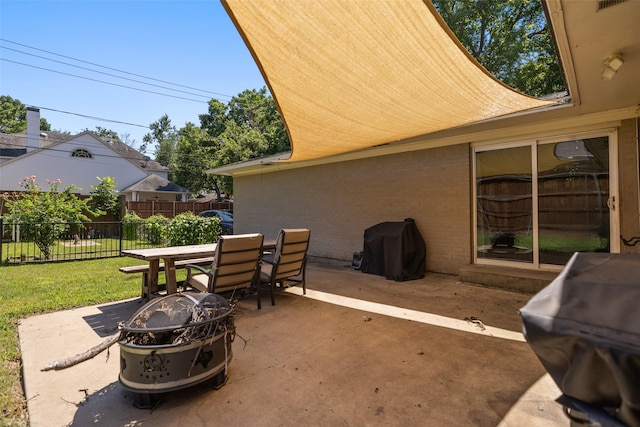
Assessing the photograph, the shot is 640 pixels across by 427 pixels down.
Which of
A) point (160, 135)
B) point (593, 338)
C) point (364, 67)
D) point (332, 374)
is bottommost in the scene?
point (332, 374)

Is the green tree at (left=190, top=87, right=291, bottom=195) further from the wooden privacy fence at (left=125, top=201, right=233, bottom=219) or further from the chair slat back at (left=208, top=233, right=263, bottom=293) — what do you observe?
the chair slat back at (left=208, top=233, right=263, bottom=293)

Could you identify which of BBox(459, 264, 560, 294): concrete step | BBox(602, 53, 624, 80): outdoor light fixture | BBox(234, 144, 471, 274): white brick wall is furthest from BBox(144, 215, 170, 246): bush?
BBox(602, 53, 624, 80): outdoor light fixture

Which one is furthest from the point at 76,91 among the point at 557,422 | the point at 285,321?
the point at 557,422

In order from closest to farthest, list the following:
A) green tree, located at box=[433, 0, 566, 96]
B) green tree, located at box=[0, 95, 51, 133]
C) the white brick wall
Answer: the white brick wall
green tree, located at box=[433, 0, 566, 96]
green tree, located at box=[0, 95, 51, 133]

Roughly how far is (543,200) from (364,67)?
4371mm

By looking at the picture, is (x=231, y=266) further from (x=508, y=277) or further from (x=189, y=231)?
(x=189, y=231)

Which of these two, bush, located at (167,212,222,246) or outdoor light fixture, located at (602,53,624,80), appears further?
bush, located at (167,212,222,246)

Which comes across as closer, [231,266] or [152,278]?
[231,266]

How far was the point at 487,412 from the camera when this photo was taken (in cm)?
214

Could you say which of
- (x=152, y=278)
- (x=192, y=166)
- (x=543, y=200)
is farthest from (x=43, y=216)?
(x=192, y=166)

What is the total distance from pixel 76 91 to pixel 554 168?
2258cm

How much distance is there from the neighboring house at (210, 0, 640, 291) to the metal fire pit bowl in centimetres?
211

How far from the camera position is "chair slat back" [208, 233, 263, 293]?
3.73m

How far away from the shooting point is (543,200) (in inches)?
218
